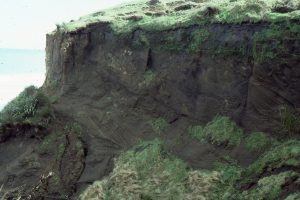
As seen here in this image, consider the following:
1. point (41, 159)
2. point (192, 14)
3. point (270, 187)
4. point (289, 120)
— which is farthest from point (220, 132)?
point (41, 159)

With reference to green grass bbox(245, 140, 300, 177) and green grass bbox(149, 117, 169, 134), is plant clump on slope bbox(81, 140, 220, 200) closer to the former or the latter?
green grass bbox(149, 117, 169, 134)

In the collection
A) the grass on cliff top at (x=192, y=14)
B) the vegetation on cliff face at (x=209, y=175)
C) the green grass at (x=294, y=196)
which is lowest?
the vegetation on cliff face at (x=209, y=175)

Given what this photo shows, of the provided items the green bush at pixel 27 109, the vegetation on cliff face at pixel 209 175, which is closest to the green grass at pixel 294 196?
the vegetation on cliff face at pixel 209 175

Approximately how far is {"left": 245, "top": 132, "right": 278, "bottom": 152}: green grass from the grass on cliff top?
2.67 metres

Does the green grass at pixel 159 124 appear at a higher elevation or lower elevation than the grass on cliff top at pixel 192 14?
lower

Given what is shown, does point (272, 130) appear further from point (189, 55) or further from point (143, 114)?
point (143, 114)

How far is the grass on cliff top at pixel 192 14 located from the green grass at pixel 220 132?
249 cm

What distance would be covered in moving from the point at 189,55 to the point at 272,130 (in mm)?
3114

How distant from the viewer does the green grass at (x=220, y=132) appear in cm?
1206

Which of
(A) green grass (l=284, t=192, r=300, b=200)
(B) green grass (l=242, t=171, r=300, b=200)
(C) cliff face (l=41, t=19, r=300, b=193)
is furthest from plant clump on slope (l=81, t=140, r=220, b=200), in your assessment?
(A) green grass (l=284, t=192, r=300, b=200)

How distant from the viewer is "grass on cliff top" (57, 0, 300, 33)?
11953mm

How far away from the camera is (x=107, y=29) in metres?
15.8

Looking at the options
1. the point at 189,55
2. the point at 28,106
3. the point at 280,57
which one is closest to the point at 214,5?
the point at 189,55

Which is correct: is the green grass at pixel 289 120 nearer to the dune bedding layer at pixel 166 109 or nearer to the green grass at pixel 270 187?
the dune bedding layer at pixel 166 109
